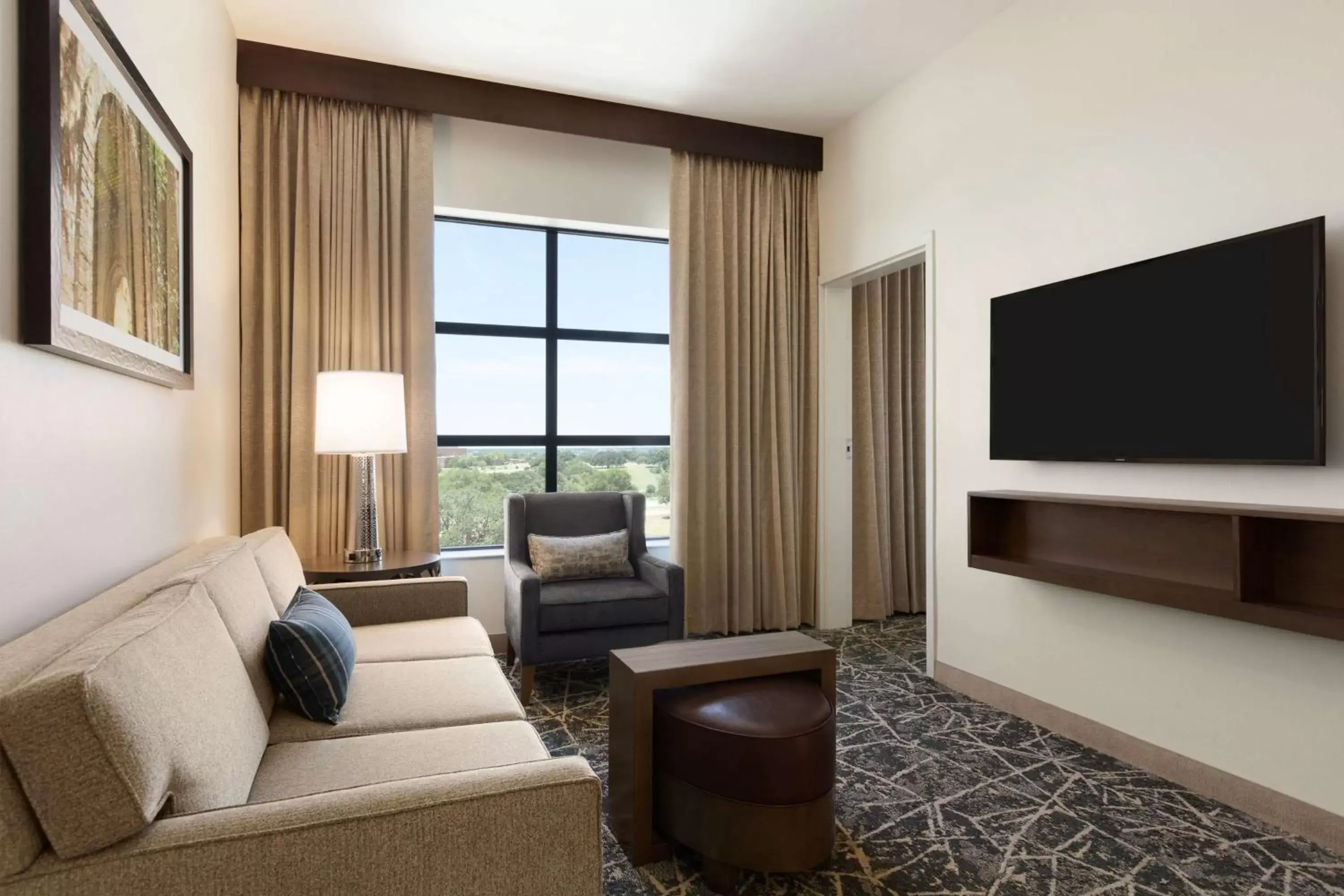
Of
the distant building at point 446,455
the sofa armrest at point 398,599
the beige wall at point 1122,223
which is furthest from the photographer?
the distant building at point 446,455

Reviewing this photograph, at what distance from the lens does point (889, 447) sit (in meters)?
4.86

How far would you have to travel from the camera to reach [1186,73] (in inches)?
94.2

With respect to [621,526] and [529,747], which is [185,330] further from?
[621,526]

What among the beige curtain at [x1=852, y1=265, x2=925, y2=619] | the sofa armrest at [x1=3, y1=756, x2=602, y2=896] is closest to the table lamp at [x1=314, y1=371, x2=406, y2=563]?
the sofa armrest at [x1=3, y1=756, x2=602, y2=896]

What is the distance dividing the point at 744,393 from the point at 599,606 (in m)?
1.66

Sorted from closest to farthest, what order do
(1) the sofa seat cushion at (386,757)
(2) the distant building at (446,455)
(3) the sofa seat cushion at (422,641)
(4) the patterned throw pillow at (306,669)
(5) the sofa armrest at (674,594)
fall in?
(1) the sofa seat cushion at (386,757) → (4) the patterned throw pillow at (306,669) → (3) the sofa seat cushion at (422,641) → (5) the sofa armrest at (674,594) → (2) the distant building at (446,455)

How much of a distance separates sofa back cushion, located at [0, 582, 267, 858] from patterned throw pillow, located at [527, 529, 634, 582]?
217cm

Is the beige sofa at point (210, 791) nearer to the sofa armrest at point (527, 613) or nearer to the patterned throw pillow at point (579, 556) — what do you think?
the sofa armrest at point (527, 613)

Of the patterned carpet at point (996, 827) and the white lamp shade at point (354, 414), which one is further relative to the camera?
the white lamp shade at point (354, 414)

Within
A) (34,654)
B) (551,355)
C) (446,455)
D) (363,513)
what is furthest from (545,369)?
(34,654)

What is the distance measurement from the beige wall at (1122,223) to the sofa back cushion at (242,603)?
8.94ft

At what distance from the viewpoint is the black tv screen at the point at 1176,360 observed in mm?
2027

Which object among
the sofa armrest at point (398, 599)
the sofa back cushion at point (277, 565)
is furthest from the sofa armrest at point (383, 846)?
the sofa armrest at point (398, 599)

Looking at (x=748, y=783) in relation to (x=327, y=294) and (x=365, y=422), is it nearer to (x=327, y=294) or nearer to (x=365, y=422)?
(x=365, y=422)
